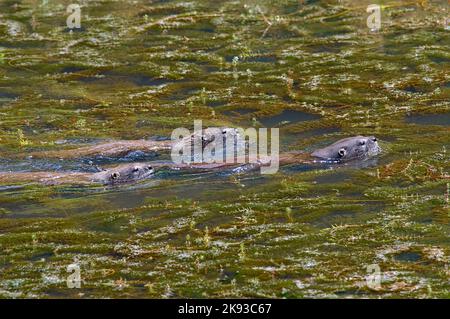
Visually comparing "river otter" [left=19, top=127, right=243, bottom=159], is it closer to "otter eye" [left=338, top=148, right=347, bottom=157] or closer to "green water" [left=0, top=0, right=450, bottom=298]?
"green water" [left=0, top=0, right=450, bottom=298]

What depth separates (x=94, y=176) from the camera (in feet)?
44.8

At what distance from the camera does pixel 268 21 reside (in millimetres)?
19984

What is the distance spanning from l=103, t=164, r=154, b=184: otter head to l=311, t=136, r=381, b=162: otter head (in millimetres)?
2309

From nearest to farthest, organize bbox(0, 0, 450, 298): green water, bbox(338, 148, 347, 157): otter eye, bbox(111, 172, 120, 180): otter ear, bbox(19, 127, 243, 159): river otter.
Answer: bbox(0, 0, 450, 298): green water
bbox(111, 172, 120, 180): otter ear
bbox(338, 148, 347, 157): otter eye
bbox(19, 127, 243, 159): river otter

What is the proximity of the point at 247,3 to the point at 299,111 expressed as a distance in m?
5.78

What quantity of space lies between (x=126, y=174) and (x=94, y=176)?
1.39ft

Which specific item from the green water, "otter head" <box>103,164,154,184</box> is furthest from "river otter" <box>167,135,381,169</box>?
"otter head" <box>103,164,154,184</box>

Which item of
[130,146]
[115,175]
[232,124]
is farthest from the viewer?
[232,124]

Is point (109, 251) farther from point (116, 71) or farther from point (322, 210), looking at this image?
point (116, 71)

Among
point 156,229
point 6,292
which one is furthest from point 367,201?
point 6,292

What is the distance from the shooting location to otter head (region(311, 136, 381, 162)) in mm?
13805

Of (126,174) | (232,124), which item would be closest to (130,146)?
(126,174)

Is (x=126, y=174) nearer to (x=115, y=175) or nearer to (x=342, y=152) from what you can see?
(x=115, y=175)

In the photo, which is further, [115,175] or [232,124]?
[232,124]
